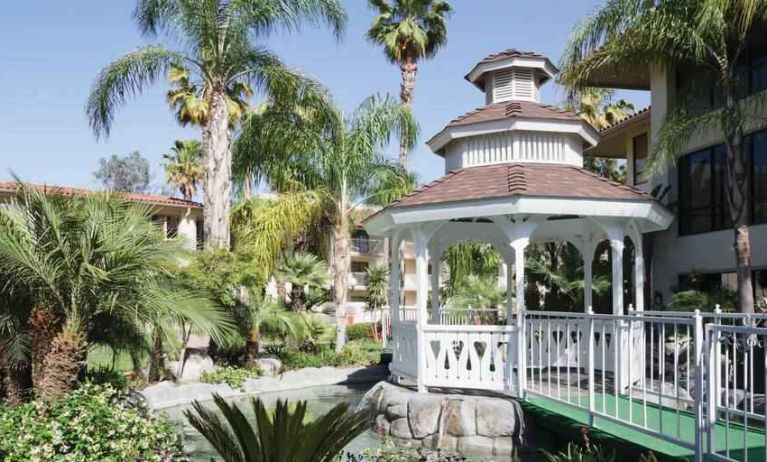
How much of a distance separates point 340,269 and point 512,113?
9721 millimetres

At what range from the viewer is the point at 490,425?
10672mm

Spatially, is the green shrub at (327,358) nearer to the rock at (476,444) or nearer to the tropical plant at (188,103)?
the rock at (476,444)

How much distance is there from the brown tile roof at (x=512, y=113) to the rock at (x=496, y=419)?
4930 millimetres

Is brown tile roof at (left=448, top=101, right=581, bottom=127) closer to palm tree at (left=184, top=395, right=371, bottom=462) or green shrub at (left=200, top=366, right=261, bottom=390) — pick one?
green shrub at (left=200, top=366, right=261, bottom=390)

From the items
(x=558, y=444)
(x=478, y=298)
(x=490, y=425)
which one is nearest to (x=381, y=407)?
(x=490, y=425)

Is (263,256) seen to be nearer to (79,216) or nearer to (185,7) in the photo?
(185,7)

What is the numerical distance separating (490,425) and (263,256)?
9.29 meters

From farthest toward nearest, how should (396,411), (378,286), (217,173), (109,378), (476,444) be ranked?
(378,286) → (217,173) → (396,411) → (109,378) → (476,444)

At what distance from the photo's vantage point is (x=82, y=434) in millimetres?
7340

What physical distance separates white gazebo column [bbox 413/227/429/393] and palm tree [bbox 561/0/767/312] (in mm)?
5436

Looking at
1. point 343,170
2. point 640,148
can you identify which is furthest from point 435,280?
point 640,148

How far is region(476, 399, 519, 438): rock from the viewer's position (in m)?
10.6

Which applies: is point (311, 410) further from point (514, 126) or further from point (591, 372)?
point (591, 372)

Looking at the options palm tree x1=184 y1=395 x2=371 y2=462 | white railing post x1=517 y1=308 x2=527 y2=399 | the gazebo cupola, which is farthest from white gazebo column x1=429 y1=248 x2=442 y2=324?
palm tree x1=184 y1=395 x2=371 y2=462
